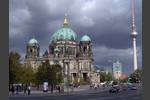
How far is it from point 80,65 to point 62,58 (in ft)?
28.1

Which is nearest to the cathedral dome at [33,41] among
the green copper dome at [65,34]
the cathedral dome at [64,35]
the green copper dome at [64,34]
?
the green copper dome at [65,34]

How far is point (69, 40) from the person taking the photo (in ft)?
552

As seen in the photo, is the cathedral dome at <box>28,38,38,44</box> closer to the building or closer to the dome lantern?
the building

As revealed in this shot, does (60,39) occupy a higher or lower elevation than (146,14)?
higher

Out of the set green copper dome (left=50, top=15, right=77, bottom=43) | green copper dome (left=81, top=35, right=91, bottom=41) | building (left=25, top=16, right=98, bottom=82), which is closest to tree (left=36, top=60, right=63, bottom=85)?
building (left=25, top=16, right=98, bottom=82)

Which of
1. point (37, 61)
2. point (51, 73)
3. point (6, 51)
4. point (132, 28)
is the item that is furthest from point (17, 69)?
point (132, 28)

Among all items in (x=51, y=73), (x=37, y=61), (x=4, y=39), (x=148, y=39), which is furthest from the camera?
(x=37, y=61)

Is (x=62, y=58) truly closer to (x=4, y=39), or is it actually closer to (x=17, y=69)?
(x=17, y=69)

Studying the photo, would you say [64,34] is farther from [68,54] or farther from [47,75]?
[47,75]

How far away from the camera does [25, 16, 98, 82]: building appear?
165750mm

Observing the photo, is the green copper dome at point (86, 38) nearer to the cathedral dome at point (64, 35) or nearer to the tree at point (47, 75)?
the cathedral dome at point (64, 35)

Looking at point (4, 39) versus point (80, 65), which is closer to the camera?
point (4, 39)

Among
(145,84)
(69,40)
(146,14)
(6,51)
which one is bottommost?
(145,84)

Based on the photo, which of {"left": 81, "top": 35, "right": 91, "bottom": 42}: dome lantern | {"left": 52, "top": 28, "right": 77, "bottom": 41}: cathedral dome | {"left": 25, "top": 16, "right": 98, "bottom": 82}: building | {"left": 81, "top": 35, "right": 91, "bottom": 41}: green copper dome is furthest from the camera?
{"left": 81, "top": 35, "right": 91, "bottom": 41}: green copper dome
